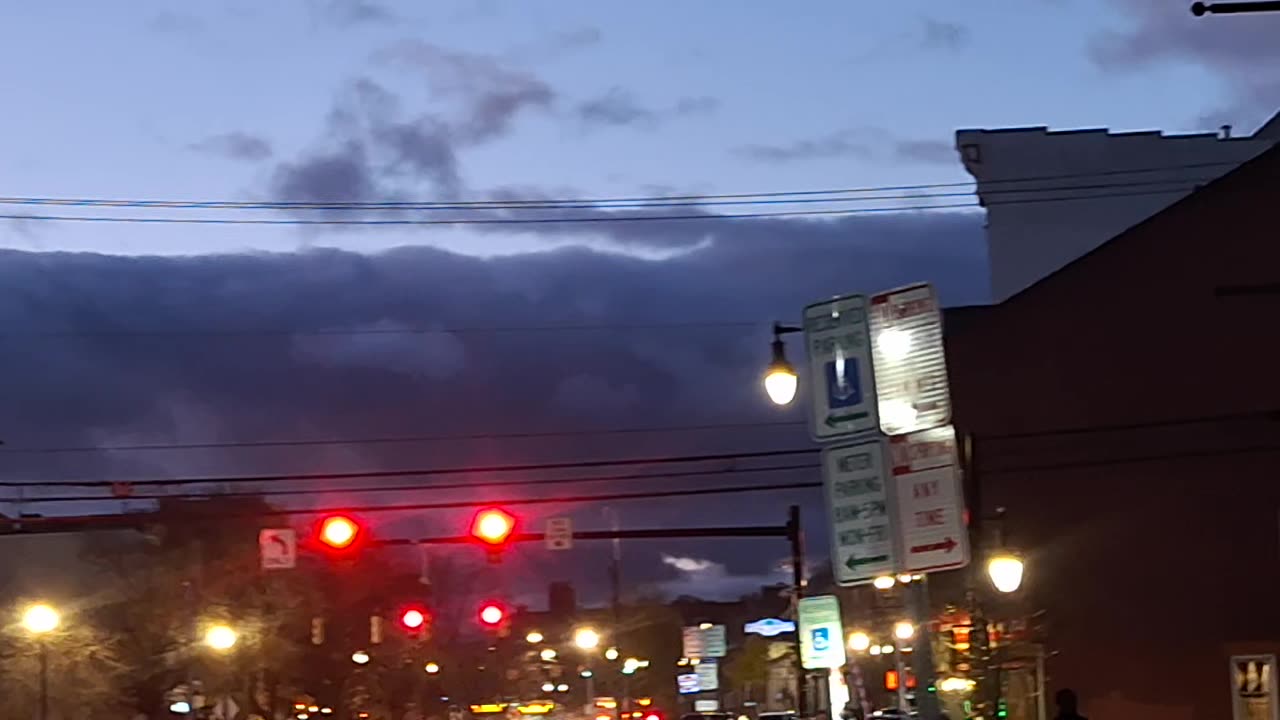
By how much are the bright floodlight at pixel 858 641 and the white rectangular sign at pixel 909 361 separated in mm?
56233

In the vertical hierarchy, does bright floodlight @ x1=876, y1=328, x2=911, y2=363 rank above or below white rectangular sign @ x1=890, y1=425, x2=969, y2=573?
above

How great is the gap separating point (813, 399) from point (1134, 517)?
2455cm

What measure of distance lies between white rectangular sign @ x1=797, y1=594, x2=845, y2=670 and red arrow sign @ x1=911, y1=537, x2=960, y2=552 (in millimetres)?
16832

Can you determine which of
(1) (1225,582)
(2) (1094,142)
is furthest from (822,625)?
(2) (1094,142)

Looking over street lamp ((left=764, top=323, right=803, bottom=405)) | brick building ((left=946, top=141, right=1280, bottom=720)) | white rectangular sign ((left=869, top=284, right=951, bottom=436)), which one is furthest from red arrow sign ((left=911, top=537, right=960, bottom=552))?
brick building ((left=946, top=141, right=1280, bottom=720))

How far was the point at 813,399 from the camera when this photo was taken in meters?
12.6

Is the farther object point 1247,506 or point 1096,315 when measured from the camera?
point 1096,315

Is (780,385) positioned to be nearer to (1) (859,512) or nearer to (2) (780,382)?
(2) (780,382)

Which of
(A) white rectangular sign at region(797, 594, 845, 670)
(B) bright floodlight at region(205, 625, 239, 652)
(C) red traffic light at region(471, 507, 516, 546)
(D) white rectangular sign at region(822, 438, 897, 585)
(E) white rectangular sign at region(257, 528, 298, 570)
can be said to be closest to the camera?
(D) white rectangular sign at region(822, 438, 897, 585)

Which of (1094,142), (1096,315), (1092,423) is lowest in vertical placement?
(1092,423)

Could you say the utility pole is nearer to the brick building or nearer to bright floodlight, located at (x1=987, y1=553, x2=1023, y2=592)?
the brick building

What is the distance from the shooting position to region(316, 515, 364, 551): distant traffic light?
87.4 feet

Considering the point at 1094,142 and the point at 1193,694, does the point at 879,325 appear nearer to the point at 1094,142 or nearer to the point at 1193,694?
the point at 1193,694

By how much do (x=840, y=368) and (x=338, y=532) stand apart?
15.7 metres
